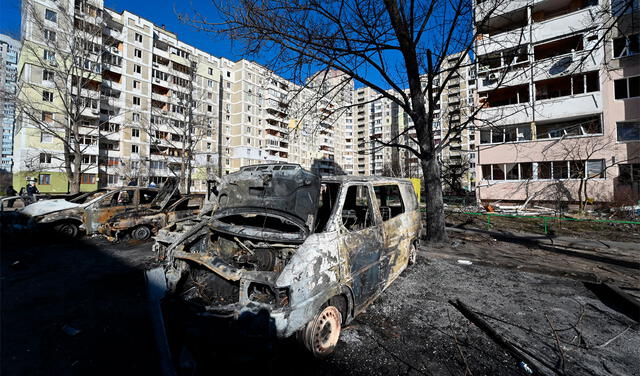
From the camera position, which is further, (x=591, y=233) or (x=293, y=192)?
(x=591, y=233)

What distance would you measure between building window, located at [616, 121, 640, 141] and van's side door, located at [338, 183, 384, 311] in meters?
21.0

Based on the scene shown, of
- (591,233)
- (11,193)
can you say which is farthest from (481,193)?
(11,193)

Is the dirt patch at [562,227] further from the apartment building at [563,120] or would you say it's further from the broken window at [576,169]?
the broken window at [576,169]

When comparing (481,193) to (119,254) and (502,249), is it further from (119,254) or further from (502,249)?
(119,254)

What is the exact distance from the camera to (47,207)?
754 centimetres

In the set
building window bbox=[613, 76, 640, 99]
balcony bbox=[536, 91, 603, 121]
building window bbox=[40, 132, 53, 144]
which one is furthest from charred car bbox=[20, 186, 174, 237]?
building window bbox=[40, 132, 53, 144]

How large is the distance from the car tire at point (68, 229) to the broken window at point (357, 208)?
28.9ft

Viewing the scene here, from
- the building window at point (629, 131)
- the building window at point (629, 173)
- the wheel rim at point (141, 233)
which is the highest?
the building window at point (629, 131)

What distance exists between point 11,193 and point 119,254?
17.2 metres

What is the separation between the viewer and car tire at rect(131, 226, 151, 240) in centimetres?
808

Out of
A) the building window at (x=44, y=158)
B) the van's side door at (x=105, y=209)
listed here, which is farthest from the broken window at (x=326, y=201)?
the building window at (x=44, y=158)

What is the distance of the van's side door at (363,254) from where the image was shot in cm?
288

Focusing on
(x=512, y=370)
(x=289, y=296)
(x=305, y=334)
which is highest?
(x=289, y=296)

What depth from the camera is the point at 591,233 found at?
895 cm
